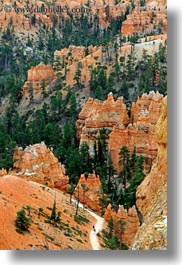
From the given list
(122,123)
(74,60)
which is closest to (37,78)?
(74,60)

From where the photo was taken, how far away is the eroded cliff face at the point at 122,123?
970 cm

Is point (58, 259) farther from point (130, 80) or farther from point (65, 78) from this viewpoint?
point (65, 78)

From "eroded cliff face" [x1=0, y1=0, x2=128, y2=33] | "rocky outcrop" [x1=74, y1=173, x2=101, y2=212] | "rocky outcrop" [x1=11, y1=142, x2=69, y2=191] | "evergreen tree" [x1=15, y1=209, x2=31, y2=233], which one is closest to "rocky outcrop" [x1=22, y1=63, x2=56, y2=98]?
"eroded cliff face" [x1=0, y1=0, x2=128, y2=33]

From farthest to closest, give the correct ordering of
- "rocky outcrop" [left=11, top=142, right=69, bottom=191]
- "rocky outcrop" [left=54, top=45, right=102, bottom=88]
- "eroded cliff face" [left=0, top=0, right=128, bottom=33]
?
"rocky outcrop" [left=54, top=45, right=102, bottom=88], "eroded cliff face" [left=0, top=0, right=128, bottom=33], "rocky outcrop" [left=11, top=142, right=69, bottom=191]

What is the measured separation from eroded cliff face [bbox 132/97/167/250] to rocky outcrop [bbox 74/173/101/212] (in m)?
1.81

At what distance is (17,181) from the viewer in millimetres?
5613

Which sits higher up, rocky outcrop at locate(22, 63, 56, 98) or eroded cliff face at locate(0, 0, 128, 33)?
eroded cliff face at locate(0, 0, 128, 33)

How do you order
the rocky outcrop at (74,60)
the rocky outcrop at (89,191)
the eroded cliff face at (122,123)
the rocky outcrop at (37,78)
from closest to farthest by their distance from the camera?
the rocky outcrop at (89,191), the eroded cliff face at (122,123), the rocky outcrop at (37,78), the rocky outcrop at (74,60)

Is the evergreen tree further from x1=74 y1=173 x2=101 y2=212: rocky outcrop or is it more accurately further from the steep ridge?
x1=74 y1=173 x2=101 y2=212: rocky outcrop

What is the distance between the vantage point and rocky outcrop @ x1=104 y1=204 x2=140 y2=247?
5.41 m

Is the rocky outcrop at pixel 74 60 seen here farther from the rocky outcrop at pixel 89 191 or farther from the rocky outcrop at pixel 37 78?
the rocky outcrop at pixel 89 191

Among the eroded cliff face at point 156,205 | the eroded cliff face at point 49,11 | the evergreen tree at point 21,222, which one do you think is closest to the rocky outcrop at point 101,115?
the eroded cliff face at point 49,11

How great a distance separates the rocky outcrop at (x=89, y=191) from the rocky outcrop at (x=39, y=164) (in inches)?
11.0

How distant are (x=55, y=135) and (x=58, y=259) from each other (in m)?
7.18
